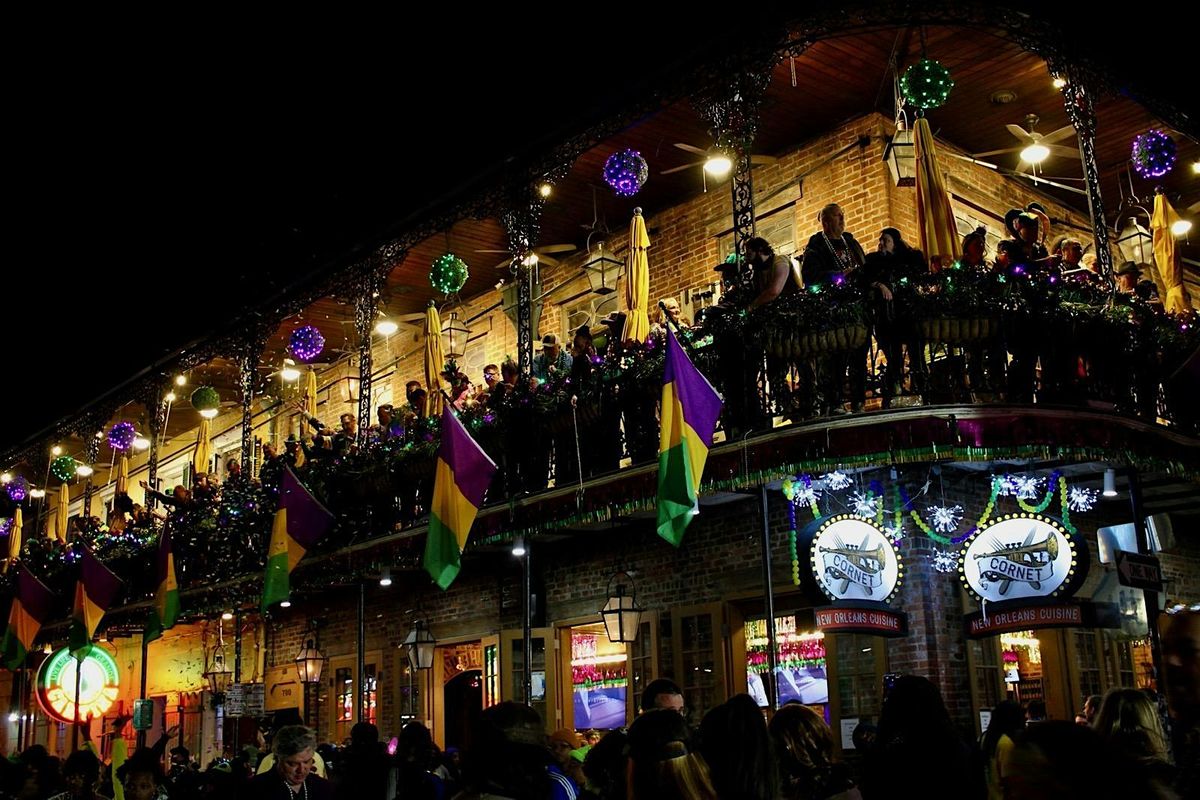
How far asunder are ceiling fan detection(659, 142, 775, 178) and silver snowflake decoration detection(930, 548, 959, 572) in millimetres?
4647

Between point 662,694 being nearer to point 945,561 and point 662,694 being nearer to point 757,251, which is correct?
point 757,251

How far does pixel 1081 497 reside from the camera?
12.3 metres

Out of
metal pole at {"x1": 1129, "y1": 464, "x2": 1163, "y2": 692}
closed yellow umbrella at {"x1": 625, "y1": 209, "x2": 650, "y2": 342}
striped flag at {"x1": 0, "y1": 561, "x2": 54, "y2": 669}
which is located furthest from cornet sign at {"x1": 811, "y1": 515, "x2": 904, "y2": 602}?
striped flag at {"x1": 0, "y1": 561, "x2": 54, "y2": 669}

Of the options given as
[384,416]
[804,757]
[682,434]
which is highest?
[384,416]

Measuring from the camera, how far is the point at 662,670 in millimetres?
14477

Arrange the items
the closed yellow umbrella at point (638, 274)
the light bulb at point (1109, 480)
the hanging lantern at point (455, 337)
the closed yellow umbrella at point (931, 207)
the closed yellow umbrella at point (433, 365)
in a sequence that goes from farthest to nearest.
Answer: the hanging lantern at point (455, 337)
the closed yellow umbrella at point (433, 365)
the closed yellow umbrella at point (638, 274)
the light bulb at point (1109, 480)
the closed yellow umbrella at point (931, 207)

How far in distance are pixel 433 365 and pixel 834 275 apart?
7.41 m

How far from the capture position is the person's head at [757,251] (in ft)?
35.2

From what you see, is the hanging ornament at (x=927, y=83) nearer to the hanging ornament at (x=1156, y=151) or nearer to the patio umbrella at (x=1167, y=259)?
the hanging ornament at (x=1156, y=151)

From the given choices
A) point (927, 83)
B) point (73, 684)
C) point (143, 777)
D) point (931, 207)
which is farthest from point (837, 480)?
point (73, 684)

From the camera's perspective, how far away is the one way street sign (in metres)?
9.54

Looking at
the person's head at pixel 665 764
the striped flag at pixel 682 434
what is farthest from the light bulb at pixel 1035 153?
the person's head at pixel 665 764

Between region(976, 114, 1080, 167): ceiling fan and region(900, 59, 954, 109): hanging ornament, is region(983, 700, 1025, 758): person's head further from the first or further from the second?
region(976, 114, 1080, 167): ceiling fan

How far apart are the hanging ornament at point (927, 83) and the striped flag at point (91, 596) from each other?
15.5 metres
